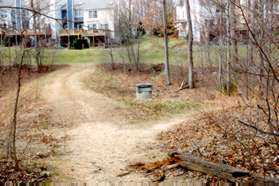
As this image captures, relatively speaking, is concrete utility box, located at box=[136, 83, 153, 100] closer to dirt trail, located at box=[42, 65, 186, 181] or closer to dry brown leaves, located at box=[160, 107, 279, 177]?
dirt trail, located at box=[42, 65, 186, 181]

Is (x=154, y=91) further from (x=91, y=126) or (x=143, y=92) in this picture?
(x=91, y=126)

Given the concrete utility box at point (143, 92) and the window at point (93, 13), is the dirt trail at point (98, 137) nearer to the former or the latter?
the concrete utility box at point (143, 92)

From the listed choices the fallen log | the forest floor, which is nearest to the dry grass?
the forest floor

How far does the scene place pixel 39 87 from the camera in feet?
88.9

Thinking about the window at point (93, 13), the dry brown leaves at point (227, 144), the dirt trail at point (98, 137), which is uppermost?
the window at point (93, 13)

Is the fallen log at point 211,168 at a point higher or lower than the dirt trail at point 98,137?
higher

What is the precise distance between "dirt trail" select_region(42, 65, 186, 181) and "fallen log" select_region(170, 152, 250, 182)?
93 cm

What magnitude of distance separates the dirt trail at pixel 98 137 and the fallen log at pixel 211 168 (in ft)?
3.06

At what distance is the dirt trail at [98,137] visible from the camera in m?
9.02

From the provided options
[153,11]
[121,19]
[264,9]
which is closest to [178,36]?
[153,11]

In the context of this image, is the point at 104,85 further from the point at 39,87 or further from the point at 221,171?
the point at 221,171

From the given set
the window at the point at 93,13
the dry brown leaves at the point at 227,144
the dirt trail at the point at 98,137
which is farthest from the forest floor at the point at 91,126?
the window at the point at 93,13

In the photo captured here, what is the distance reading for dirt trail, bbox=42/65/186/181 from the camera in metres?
9.02

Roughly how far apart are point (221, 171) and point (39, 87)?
2113cm
